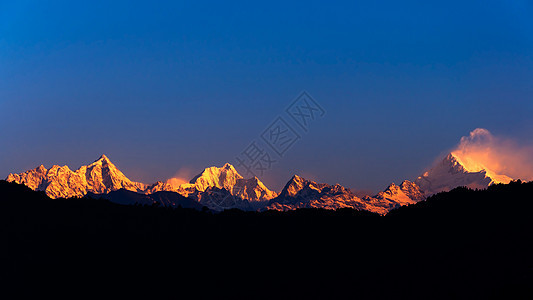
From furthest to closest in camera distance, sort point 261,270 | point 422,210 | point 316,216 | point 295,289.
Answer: point 316,216 < point 422,210 < point 261,270 < point 295,289

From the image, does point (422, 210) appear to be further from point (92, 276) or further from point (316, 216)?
point (92, 276)

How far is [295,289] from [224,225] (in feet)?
134

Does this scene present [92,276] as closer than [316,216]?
Yes

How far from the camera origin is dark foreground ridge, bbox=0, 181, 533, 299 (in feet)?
488

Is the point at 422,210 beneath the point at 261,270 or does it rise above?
above

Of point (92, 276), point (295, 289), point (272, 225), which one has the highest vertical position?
point (272, 225)

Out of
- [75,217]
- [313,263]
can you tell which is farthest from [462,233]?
[75,217]

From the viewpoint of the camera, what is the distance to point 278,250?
176 metres

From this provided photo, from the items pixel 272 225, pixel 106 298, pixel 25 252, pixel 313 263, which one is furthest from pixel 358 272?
pixel 25 252

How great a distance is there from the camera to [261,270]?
549 ft

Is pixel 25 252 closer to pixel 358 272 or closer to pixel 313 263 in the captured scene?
pixel 313 263

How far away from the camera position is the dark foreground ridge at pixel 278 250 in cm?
14862

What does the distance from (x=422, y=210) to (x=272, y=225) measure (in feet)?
131

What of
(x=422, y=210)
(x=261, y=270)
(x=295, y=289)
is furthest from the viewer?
(x=422, y=210)
